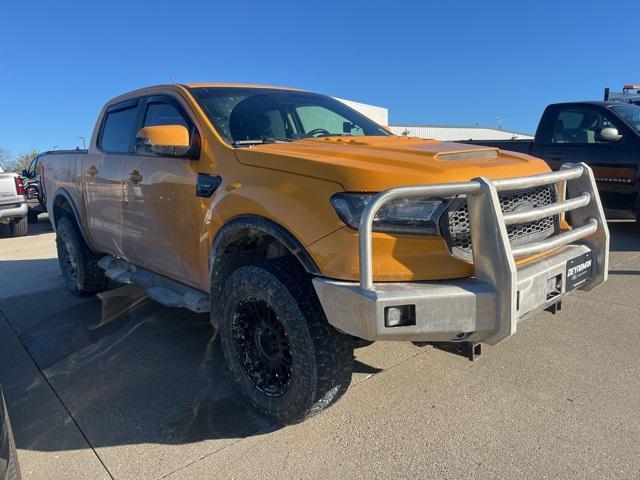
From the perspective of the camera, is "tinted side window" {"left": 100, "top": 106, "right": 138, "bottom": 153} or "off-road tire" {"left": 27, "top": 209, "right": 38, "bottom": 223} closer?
"tinted side window" {"left": 100, "top": 106, "right": 138, "bottom": 153}

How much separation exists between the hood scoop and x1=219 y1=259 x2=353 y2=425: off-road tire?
988 mm

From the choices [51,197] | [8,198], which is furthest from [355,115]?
[8,198]

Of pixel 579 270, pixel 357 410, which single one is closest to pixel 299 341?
pixel 357 410

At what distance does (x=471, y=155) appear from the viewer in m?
2.94

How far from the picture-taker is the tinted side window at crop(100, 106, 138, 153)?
4.61 meters

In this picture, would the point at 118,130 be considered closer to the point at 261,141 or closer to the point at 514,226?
the point at 261,141

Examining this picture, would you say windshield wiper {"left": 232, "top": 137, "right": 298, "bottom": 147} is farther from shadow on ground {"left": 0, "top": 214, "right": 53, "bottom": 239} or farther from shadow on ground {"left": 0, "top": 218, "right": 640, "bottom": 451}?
shadow on ground {"left": 0, "top": 214, "right": 53, "bottom": 239}

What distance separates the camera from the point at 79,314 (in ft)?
16.8

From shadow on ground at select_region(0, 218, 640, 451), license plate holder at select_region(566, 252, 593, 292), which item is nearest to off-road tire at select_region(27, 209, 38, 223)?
shadow on ground at select_region(0, 218, 640, 451)

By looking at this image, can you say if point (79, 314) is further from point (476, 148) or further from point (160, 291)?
point (476, 148)

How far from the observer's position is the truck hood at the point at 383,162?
243cm

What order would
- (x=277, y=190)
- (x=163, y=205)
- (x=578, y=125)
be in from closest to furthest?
(x=277, y=190)
(x=163, y=205)
(x=578, y=125)

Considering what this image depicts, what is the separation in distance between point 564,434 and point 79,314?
14.4 ft

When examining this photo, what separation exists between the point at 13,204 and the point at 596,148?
11.4 m
